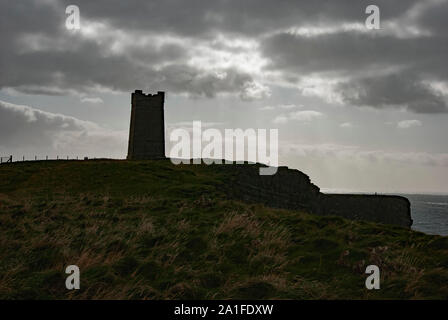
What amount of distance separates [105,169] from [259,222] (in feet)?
58.4

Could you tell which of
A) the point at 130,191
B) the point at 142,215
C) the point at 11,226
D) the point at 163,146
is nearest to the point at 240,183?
the point at 130,191

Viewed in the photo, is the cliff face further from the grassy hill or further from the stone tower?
the stone tower

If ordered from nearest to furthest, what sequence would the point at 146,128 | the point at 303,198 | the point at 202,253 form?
the point at 202,253, the point at 303,198, the point at 146,128

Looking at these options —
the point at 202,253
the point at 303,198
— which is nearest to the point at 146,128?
the point at 303,198

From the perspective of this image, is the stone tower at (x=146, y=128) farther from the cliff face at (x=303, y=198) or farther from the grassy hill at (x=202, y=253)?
the grassy hill at (x=202, y=253)

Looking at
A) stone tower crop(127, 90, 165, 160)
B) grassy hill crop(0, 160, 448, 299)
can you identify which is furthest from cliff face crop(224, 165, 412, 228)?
stone tower crop(127, 90, 165, 160)

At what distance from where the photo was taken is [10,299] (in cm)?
859

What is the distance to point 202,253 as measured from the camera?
11.4 meters

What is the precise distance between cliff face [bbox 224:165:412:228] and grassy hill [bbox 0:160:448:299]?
11012 mm

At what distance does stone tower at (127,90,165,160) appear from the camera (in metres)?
48.3

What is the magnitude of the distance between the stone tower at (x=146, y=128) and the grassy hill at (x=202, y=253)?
29889 millimetres

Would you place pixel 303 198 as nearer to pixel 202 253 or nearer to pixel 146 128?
pixel 146 128

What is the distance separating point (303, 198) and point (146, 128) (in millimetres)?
21886

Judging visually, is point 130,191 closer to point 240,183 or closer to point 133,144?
point 240,183
